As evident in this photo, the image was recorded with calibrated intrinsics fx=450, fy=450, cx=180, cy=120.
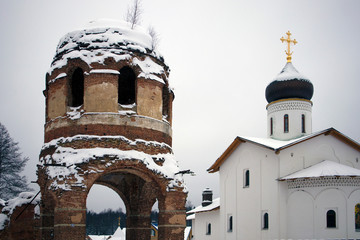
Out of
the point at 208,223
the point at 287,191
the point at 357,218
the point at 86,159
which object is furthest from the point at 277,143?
the point at 86,159

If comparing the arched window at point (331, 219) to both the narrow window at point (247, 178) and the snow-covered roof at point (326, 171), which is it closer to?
the snow-covered roof at point (326, 171)

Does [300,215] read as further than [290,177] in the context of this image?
No

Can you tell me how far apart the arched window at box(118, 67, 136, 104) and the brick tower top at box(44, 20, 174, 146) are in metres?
0.35

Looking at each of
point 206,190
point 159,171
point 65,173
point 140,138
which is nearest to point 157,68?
point 140,138

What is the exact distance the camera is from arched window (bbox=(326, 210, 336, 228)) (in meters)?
19.6

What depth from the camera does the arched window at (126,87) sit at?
46.4 ft

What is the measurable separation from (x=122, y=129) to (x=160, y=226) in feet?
9.65

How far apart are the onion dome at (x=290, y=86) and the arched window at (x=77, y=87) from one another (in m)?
14.3

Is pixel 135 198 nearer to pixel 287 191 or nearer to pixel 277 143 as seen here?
pixel 287 191

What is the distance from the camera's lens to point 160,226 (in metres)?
12.7

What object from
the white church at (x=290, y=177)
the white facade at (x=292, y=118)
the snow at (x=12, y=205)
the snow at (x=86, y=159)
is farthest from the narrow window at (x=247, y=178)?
the snow at (x=12, y=205)

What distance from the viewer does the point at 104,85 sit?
491 inches

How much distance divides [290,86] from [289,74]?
757 mm

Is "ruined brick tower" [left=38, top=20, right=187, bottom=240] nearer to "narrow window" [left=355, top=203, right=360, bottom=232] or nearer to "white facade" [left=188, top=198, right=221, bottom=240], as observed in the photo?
"narrow window" [left=355, top=203, right=360, bottom=232]
